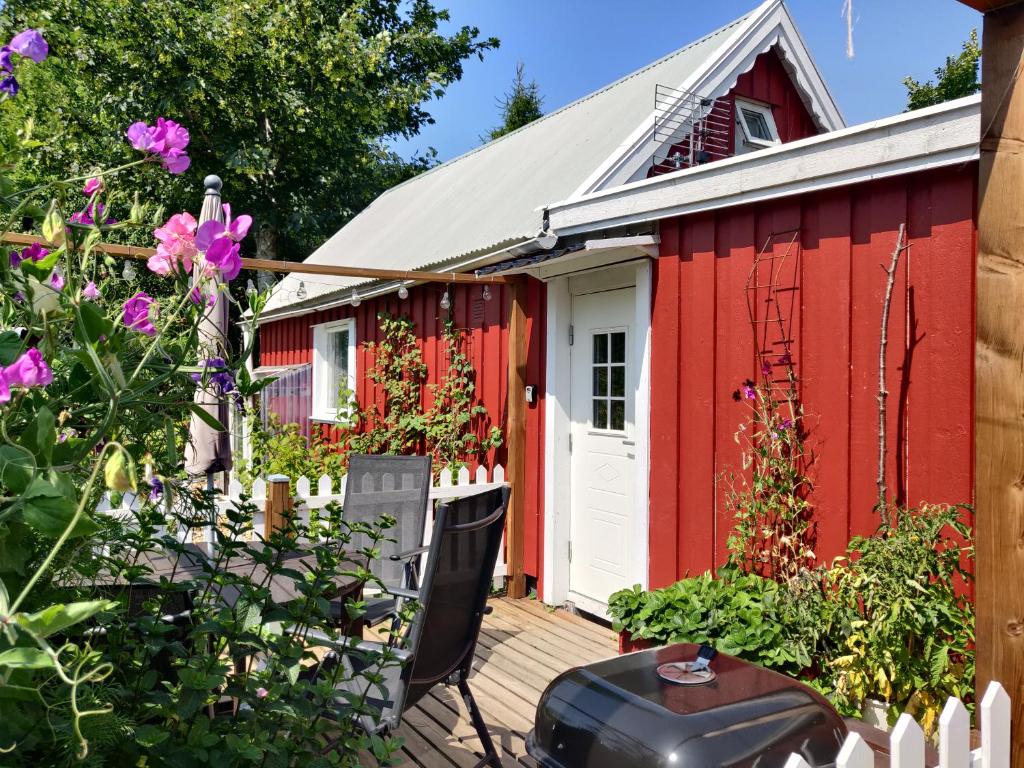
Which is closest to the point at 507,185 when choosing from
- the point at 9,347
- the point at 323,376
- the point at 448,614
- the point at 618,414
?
the point at 618,414

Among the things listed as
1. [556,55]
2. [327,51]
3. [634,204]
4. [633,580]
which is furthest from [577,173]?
[556,55]

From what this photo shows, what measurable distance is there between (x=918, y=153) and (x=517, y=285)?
10.7 ft

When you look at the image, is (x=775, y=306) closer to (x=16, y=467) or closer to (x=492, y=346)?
(x=492, y=346)

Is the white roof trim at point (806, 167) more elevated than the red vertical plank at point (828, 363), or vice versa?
the white roof trim at point (806, 167)

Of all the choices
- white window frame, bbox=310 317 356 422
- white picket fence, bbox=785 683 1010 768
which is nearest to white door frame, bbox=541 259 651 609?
white picket fence, bbox=785 683 1010 768

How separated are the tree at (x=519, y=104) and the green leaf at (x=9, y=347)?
83.7ft

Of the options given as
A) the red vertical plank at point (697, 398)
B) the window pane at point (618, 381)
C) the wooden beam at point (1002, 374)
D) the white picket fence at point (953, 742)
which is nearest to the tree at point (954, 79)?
the window pane at point (618, 381)

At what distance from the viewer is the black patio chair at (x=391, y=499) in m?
4.68

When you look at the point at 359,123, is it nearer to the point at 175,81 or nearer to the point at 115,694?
the point at 175,81

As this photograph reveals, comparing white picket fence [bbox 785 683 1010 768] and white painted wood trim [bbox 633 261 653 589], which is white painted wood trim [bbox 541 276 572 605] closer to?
white painted wood trim [bbox 633 261 653 589]

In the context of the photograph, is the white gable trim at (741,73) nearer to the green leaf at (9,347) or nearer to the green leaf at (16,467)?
the green leaf at (9,347)

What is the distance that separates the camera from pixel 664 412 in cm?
480

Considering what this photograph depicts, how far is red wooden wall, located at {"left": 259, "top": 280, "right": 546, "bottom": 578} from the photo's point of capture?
598 centimetres

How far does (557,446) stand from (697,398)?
1.50 meters
